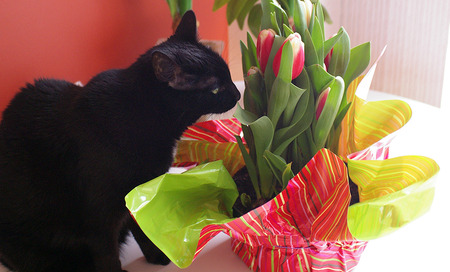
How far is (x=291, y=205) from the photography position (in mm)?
548

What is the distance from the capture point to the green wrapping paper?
51cm

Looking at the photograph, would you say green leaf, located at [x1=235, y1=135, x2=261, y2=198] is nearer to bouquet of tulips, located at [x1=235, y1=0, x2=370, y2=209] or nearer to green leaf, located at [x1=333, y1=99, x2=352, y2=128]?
bouquet of tulips, located at [x1=235, y1=0, x2=370, y2=209]

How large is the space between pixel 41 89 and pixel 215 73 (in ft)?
0.87

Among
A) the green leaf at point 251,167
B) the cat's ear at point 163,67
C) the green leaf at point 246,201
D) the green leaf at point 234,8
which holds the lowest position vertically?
the green leaf at point 246,201

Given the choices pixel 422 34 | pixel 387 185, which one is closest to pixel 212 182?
pixel 387 185

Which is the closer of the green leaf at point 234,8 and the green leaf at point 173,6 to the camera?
the green leaf at point 173,6

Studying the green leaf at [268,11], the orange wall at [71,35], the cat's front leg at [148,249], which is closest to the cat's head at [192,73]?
the green leaf at [268,11]

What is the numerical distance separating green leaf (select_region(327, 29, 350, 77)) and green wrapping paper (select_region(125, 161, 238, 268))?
208 mm

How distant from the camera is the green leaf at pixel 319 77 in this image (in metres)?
0.54

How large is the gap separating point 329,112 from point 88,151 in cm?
32

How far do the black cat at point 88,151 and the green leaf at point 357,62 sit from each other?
0.65 feet

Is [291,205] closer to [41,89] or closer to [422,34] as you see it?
[41,89]

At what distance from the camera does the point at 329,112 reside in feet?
1.81

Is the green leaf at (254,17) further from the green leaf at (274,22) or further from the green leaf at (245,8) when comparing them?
the green leaf at (274,22)
